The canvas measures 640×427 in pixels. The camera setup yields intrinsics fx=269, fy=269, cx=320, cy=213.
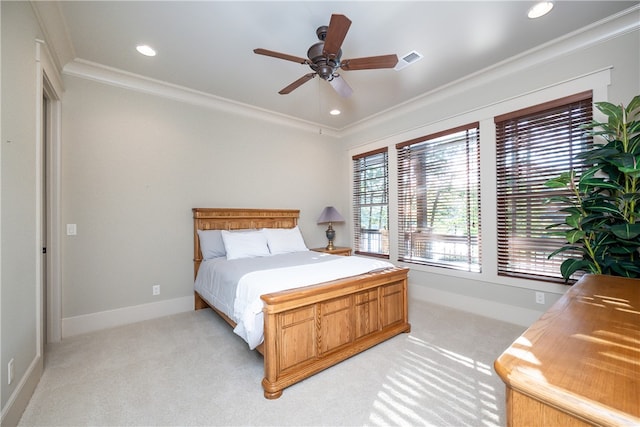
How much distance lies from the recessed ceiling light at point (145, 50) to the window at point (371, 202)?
3287 millimetres

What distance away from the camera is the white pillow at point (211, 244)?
346 cm

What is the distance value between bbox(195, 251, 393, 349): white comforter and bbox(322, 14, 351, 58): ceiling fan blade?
5.86 feet

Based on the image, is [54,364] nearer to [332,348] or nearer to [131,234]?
[131,234]

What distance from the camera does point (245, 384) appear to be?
6.49 ft

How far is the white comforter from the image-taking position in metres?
2.02

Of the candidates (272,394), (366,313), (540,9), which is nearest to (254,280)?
(272,394)

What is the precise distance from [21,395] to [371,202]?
14.3ft

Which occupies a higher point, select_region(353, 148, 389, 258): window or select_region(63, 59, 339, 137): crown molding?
select_region(63, 59, 339, 137): crown molding

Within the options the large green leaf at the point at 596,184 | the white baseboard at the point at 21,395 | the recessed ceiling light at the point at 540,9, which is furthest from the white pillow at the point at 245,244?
the recessed ceiling light at the point at 540,9

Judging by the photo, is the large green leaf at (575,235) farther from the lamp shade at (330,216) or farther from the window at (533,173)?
the lamp shade at (330,216)

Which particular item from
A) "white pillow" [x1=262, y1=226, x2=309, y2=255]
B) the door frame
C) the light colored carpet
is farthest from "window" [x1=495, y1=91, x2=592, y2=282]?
the door frame

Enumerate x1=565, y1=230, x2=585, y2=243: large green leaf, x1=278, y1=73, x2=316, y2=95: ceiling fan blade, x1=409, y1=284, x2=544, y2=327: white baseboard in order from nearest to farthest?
x1=565, y1=230, x2=585, y2=243: large green leaf < x1=278, y1=73, x2=316, y2=95: ceiling fan blade < x1=409, y1=284, x2=544, y2=327: white baseboard

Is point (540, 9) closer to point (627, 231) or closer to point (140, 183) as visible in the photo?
point (627, 231)

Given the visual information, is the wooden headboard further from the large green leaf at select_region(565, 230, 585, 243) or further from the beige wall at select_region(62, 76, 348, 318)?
the large green leaf at select_region(565, 230, 585, 243)
